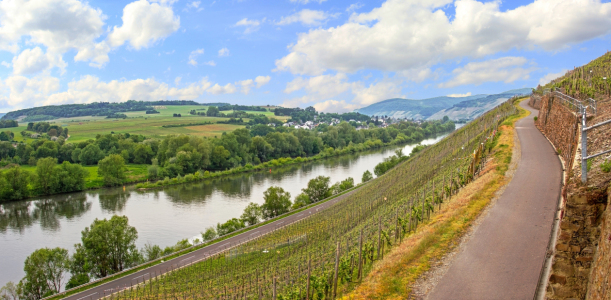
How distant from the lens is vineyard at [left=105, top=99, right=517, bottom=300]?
42.3 feet

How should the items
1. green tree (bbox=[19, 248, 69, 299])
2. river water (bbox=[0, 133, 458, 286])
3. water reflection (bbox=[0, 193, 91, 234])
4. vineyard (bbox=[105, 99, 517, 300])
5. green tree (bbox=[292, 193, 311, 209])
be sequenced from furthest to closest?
green tree (bbox=[292, 193, 311, 209]) < water reflection (bbox=[0, 193, 91, 234]) < river water (bbox=[0, 133, 458, 286]) < green tree (bbox=[19, 248, 69, 299]) < vineyard (bbox=[105, 99, 517, 300])

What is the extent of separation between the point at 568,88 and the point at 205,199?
40626 millimetres

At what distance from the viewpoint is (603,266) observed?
20.2ft

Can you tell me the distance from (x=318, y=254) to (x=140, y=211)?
31.0 meters

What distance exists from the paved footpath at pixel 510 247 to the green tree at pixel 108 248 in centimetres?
2515

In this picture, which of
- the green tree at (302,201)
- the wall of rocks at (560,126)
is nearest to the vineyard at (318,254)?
the wall of rocks at (560,126)

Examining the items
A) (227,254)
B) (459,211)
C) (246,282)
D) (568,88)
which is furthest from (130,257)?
(568,88)

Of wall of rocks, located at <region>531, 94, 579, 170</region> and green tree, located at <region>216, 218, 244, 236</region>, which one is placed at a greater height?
wall of rocks, located at <region>531, 94, 579, 170</region>

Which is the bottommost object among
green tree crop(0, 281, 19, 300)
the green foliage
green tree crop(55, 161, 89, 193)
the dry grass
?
green tree crop(0, 281, 19, 300)

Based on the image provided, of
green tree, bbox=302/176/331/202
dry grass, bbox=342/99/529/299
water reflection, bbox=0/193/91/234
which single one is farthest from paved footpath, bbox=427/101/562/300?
water reflection, bbox=0/193/91/234

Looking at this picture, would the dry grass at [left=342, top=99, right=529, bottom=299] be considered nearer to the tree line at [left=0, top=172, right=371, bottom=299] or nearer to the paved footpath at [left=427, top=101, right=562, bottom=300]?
the paved footpath at [left=427, top=101, right=562, bottom=300]

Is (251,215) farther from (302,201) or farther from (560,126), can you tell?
(560,126)

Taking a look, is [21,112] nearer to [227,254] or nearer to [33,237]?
[33,237]

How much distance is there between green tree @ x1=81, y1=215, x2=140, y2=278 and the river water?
13.1ft
